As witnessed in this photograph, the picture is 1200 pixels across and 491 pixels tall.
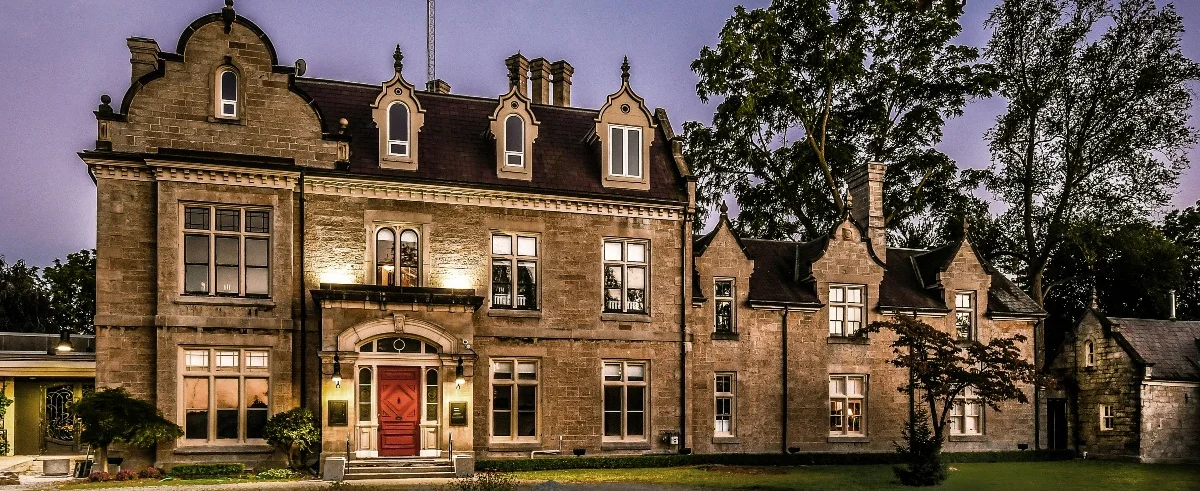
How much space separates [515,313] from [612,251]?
3.23 m

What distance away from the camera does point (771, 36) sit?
38469mm

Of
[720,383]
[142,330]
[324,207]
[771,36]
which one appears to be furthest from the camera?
[771,36]

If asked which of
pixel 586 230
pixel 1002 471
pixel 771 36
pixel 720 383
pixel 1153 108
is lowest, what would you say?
pixel 1002 471

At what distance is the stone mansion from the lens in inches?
930

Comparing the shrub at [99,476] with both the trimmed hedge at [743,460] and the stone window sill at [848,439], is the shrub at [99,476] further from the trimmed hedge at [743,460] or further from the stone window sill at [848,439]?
the stone window sill at [848,439]

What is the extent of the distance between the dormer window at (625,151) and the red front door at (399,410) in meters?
7.79

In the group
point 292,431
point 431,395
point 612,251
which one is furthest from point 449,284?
point 292,431

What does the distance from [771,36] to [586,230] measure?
14.7 m

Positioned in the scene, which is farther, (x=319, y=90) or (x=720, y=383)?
(x=720, y=383)

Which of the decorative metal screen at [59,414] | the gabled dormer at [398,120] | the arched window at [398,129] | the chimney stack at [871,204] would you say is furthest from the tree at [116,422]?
the chimney stack at [871,204]

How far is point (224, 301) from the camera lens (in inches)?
943

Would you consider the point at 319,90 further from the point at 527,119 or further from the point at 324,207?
the point at 527,119

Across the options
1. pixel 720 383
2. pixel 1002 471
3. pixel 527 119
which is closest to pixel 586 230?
pixel 527 119

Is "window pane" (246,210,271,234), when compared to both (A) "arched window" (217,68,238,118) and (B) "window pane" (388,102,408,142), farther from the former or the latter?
(B) "window pane" (388,102,408,142)
